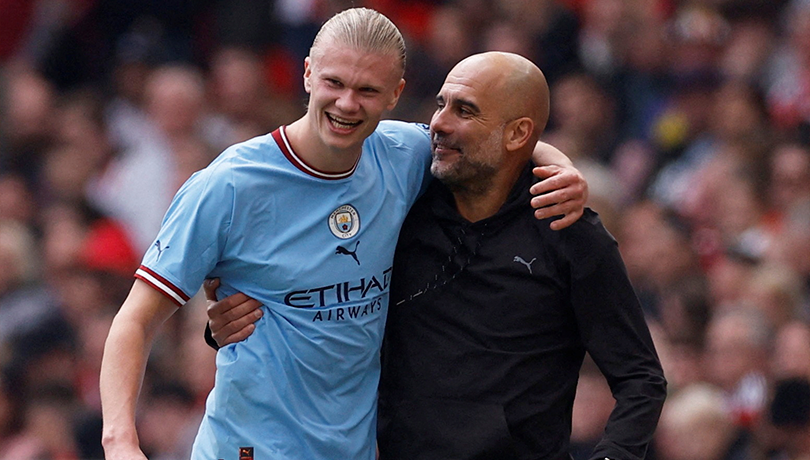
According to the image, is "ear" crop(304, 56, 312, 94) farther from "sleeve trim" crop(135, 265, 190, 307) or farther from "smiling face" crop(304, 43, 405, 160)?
"sleeve trim" crop(135, 265, 190, 307)

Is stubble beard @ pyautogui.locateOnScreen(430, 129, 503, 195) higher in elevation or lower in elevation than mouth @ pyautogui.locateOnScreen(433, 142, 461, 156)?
lower

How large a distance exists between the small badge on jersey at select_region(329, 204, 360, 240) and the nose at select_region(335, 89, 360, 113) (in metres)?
0.32

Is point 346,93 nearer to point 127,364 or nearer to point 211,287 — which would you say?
point 211,287

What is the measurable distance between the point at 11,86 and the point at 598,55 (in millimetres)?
4132

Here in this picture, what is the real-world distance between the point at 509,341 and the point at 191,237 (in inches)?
39.5

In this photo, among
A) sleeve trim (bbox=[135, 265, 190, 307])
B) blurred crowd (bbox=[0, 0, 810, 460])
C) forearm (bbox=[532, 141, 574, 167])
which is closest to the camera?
sleeve trim (bbox=[135, 265, 190, 307])

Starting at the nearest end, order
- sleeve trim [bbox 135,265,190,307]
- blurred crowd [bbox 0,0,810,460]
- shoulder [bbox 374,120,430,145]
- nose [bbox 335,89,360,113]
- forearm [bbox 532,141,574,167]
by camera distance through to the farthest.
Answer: sleeve trim [bbox 135,265,190,307], nose [bbox 335,89,360,113], forearm [bbox 532,141,574,167], shoulder [bbox 374,120,430,145], blurred crowd [bbox 0,0,810,460]

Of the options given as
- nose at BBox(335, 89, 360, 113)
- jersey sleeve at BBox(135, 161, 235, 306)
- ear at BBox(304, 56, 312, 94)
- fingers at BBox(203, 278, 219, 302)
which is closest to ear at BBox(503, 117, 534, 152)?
nose at BBox(335, 89, 360, 113)

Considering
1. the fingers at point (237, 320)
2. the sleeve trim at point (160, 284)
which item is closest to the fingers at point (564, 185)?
the fingers at point (237, 320)

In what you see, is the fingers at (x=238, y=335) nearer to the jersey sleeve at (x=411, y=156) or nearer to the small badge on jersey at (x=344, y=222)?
the small badge on jersey at (x=344, y=222)

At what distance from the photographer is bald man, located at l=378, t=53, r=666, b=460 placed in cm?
395

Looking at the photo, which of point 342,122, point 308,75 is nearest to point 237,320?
point 342,122

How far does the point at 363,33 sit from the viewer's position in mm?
3908

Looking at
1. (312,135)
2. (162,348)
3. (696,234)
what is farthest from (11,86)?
(312,135)
